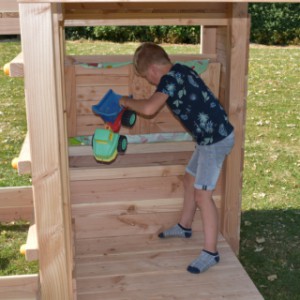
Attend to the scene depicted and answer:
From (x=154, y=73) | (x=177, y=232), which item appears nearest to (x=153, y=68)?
(x=154, y=73)

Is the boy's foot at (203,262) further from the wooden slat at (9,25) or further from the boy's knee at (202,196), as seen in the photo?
the wooden slat at (9,25)

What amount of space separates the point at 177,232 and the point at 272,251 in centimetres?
73

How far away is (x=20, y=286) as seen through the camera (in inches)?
109

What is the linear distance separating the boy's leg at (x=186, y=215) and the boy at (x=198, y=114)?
174 mm

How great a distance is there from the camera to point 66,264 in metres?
2.31

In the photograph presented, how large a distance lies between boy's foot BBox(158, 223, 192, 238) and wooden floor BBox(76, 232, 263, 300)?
36mm

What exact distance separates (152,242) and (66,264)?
1.68m

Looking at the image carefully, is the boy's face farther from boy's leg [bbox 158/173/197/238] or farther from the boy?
boy's leg [bbox 158/173/197/238]

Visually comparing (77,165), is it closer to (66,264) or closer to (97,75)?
(97,75)

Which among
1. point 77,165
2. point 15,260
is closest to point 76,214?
point 77,165

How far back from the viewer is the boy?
11.3ft

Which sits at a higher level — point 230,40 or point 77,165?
point 230,40

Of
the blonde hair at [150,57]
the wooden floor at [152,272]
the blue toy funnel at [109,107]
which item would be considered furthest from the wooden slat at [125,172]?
the blonde hair at [150,57]

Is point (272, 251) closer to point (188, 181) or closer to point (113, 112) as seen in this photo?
point (188, 181)
